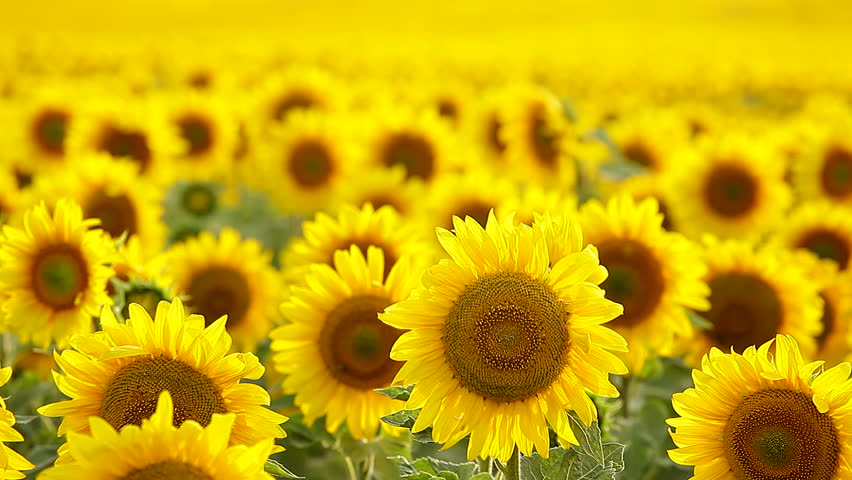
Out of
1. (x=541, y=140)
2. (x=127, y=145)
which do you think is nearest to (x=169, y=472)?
(x=541, y=140)

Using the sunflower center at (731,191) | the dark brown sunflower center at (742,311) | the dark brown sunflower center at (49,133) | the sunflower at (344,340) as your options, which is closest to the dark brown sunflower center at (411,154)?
the sunflower center at (731,191)

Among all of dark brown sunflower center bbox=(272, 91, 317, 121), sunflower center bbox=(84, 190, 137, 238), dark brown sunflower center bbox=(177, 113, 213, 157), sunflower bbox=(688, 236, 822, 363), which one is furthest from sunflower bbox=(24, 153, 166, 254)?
sunflower bbox=(688, 236, 822, 363)

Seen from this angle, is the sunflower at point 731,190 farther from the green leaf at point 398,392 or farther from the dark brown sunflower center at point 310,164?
the green leaf at point 398,392

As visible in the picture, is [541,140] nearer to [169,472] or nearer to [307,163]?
[307,163]

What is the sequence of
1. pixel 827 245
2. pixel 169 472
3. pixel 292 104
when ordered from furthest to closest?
1. pixel 292 104
2. pixel 827 245
3. pixel 169 472

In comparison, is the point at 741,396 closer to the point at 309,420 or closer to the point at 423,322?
the point at 423,322

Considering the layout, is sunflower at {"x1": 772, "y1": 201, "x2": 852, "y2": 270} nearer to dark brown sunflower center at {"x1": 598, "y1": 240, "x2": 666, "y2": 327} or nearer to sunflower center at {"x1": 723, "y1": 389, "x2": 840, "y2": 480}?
dark brown sunflower center at {"x1": 598, "y1": 240, "x2": 666, "y2": 327}

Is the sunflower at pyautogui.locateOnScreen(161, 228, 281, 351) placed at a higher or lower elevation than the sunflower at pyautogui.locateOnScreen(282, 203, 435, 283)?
lower
